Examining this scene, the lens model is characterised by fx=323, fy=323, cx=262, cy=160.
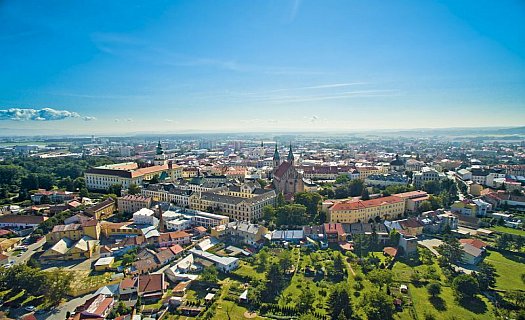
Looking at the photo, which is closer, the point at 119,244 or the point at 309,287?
the point at 309,287

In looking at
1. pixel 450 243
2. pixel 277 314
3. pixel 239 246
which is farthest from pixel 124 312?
pixel 450 243

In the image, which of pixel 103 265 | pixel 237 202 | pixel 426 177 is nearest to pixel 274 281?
pixel 103 265

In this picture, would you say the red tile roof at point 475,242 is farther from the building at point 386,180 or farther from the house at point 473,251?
the building at point 386,180

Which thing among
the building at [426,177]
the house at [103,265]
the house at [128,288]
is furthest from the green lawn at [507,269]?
the house at [103,265]

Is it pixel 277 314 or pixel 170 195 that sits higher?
pixel 170 195

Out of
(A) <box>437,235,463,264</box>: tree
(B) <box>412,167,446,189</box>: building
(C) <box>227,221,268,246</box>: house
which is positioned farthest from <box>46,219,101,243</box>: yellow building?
(B) <box>412,167,446,189</box>: building

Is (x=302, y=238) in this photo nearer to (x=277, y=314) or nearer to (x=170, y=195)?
(x=277, y=314)
